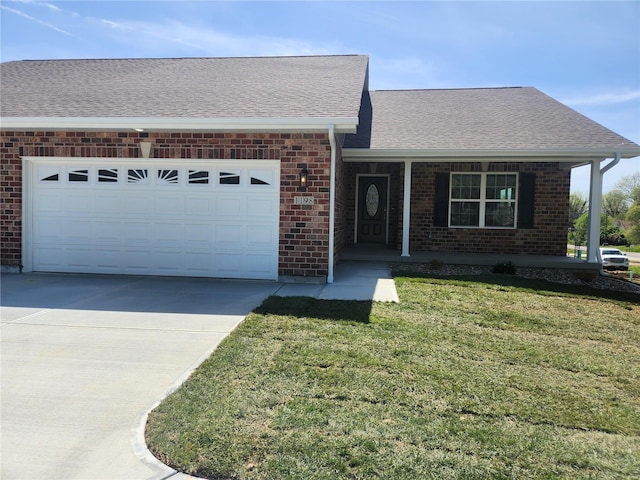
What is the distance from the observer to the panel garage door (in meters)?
8.44

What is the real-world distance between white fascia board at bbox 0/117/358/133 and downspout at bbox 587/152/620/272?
19.7ft

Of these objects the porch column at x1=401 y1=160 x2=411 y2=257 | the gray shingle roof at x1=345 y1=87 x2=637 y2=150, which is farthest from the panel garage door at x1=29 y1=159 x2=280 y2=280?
the porch column at x1=401 y1=160 x2=411 y2=257

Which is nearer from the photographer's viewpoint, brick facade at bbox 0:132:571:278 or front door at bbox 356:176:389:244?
brick facade at bbox 0:132:571:278

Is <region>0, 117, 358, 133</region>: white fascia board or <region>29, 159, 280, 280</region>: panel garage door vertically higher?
<region>0, 117, 358, 133</region>: white fascia board

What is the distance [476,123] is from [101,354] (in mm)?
10237

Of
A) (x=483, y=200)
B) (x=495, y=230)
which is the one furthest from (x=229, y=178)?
(x=495, y=230)

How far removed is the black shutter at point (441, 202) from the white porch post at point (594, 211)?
332cm

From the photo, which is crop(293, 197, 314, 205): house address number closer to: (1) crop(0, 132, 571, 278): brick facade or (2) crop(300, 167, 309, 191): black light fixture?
(1) crop(0, 132, 571, 278): brick facade

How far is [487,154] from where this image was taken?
1005 centimetres

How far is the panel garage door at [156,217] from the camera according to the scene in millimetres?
8438

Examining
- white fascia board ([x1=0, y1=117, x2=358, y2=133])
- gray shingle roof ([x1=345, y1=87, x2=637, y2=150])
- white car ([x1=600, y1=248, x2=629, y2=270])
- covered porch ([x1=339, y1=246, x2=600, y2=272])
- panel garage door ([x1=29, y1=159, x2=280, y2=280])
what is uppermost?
gray shingle roof ([x1=345, y1=87, x2=637, y2=150])

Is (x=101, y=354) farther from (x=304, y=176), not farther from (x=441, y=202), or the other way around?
(x=441, y=202)

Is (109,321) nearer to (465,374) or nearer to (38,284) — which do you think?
(38,284)

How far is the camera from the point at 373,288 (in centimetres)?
786
